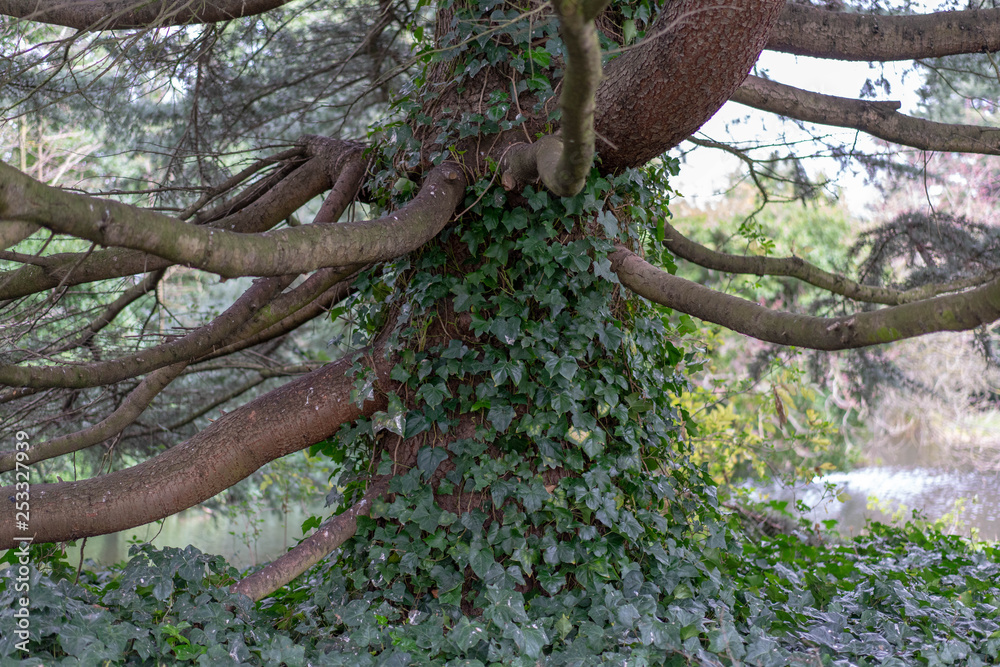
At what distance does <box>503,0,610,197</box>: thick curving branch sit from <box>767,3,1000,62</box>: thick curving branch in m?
1.37

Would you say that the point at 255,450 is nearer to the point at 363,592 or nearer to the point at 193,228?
the point at 363,592

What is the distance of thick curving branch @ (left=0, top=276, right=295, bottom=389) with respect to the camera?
6.88ft

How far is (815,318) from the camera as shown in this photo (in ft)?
5.63

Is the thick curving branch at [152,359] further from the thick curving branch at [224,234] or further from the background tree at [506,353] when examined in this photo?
the thick curving branch at [224,234]

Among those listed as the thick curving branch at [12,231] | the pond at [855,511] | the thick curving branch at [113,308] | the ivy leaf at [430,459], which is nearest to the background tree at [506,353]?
the ivy leaf at [430,459]

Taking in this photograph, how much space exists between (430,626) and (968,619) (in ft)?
6.57

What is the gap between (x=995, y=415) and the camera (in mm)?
11773

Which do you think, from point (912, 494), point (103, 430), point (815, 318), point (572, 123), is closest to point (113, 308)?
point (103, 430)

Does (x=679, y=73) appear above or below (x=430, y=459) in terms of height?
above

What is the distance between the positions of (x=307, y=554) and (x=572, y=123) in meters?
1.69

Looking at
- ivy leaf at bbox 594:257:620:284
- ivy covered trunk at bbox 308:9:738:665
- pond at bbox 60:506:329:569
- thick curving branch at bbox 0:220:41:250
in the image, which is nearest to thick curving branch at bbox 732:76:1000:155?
ivy covered trunk at bbox 308:9:738:665

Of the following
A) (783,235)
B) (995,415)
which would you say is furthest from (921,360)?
(783,235)

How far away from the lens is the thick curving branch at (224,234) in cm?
130

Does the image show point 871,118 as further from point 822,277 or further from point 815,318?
point 815,318
